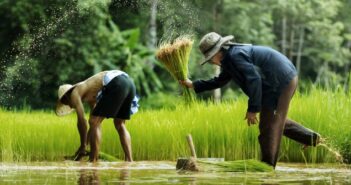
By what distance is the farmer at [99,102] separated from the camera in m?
9.62

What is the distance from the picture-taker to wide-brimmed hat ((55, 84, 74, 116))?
9969 mm

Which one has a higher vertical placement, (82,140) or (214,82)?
(214,82)

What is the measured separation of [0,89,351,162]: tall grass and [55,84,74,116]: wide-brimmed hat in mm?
489

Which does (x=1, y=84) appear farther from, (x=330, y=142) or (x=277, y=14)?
(x=277, y=14)

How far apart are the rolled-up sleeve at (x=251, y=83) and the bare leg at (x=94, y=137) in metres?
2.36

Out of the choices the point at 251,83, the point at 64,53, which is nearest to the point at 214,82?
the point at 251,83

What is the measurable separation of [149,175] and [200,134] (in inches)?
121

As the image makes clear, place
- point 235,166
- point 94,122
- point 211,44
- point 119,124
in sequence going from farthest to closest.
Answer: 1. point 119,124
2. point 94,122
3. point 211,44
4. point 235,166

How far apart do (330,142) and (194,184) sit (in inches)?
140

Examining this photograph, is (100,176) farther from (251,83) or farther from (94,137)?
(94,137)

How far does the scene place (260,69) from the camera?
8.02 meters

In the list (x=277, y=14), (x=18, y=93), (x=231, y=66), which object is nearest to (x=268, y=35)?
(x=277, y=14)

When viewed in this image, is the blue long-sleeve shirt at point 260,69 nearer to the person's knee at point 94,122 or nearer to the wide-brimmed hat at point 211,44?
the wide-brimmed hat at point 211,44

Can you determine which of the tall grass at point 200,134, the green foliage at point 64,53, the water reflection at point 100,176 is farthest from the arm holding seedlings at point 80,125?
the green foliage at point 64,53
